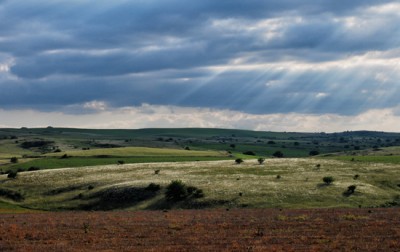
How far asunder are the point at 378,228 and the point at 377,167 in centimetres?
6446

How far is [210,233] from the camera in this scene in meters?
46.7

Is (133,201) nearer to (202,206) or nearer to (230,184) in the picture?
(202,206)

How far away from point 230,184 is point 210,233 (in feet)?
156

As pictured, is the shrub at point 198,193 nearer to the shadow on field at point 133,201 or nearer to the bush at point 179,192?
the bush at point 179,192

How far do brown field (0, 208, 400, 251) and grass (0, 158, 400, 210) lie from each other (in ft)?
65.9

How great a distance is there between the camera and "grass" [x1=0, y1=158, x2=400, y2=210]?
82625mm

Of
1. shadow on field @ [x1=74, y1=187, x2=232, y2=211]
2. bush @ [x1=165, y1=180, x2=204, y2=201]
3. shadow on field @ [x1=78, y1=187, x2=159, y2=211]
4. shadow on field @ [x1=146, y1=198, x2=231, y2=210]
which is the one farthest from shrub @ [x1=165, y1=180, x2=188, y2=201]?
shadow on field @ [x1=78, y1=187, x2=159, y2=211]

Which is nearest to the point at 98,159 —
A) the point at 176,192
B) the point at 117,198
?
the point at 117,198

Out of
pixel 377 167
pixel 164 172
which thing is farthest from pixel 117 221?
pixel 377 167

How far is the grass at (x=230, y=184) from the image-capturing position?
8262 cm

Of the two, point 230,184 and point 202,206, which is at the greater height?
point 230,184

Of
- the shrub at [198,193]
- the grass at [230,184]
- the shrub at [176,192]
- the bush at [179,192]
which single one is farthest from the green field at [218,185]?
the shrub at [176,192]

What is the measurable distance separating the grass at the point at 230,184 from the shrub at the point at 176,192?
129 centimetres

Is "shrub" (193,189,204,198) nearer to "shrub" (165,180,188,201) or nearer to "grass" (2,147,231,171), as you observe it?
"shrub" (165,180,188,201)
